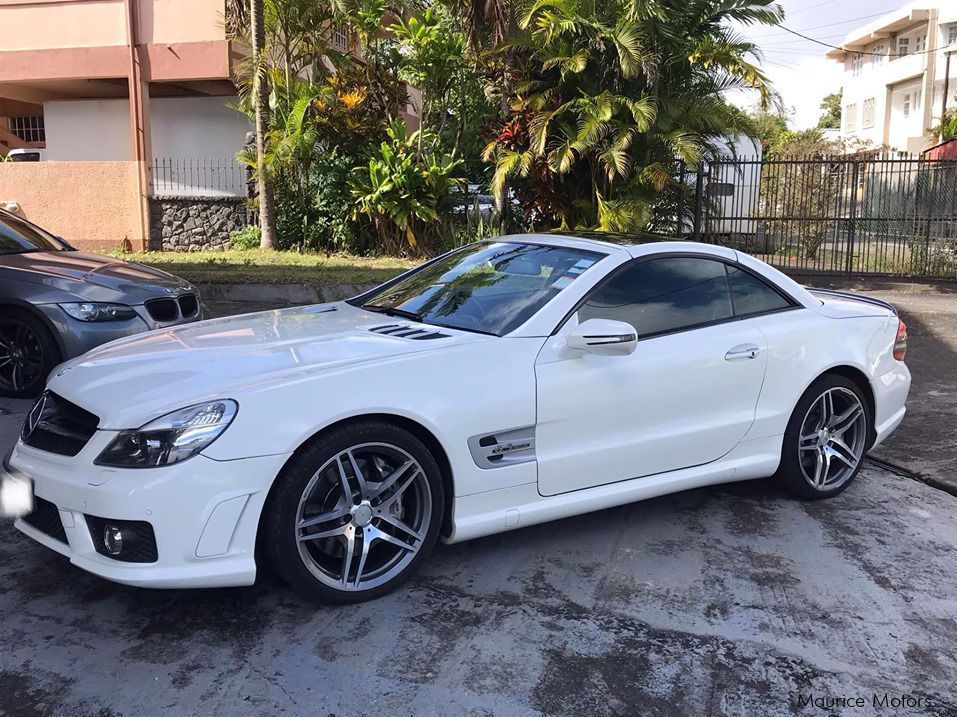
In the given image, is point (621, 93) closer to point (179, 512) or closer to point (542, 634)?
point (542, 634)

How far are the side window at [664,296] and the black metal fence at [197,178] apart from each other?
13273 millimetres

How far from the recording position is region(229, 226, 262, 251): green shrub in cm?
1576

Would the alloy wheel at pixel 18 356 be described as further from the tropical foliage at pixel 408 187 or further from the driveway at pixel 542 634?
the tropical foliage at pixel 408 187

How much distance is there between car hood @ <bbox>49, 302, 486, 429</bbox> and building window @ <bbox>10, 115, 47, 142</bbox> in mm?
22822

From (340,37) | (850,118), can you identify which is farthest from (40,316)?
(850,118)

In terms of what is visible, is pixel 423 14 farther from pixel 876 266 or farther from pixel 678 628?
pixel 678 628

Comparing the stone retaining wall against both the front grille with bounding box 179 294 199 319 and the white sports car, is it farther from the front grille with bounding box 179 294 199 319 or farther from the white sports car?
the white sports car

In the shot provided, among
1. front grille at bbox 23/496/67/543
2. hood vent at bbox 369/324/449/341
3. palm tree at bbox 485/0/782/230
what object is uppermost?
palm tree at bbox 485/0/782/230

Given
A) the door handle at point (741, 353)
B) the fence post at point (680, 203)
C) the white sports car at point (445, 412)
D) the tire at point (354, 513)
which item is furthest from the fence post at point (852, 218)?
the tire at point (354, 513)

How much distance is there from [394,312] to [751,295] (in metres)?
1.92

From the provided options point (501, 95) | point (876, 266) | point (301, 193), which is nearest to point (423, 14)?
point (501, 95)

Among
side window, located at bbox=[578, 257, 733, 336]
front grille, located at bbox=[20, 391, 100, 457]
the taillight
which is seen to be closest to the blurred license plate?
front grille, located at bbox=[20, 391, 100, 457]

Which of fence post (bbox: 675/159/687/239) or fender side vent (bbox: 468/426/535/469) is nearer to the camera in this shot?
fender side vent (bbox: 468/426/535/469)

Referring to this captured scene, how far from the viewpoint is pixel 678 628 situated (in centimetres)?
357
